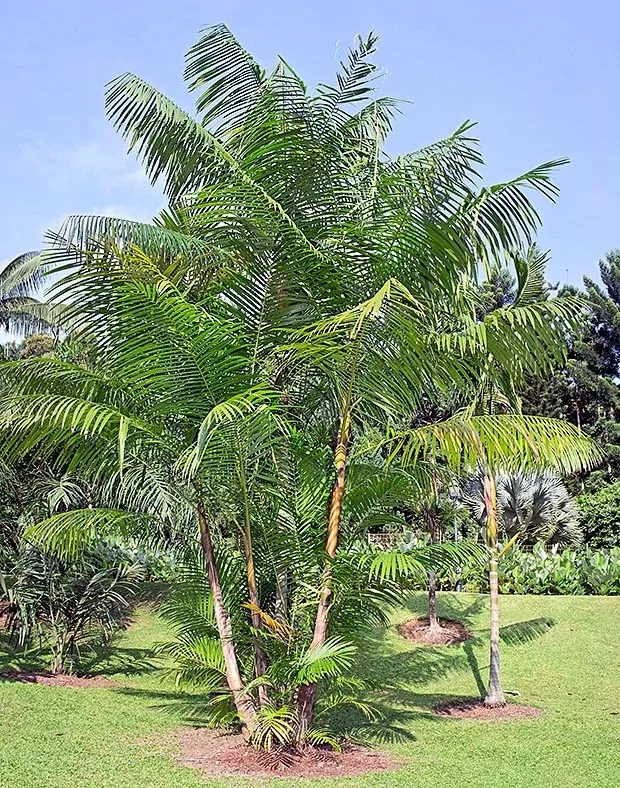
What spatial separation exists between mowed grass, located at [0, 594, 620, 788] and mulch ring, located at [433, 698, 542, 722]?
0.56 ft

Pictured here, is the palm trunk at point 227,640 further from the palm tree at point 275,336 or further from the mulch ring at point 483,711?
the mulch ring at point 483,711

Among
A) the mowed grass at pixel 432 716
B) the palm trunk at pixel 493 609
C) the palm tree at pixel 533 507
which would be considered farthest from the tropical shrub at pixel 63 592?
the palm tree at pixel 533 507

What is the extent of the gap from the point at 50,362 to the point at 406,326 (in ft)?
8.43

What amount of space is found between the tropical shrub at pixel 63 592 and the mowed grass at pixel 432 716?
2.54 feet

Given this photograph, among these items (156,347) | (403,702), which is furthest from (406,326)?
(403,702)

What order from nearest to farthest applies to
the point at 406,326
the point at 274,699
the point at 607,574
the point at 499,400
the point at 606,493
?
the point at 406,326 → the point at 274,699 → the point at 499,400 → the point at 607,574 → the point at 606,493

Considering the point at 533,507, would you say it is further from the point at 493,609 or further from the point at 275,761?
the point at 275,761

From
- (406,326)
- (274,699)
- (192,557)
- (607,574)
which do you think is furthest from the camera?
(607,574)

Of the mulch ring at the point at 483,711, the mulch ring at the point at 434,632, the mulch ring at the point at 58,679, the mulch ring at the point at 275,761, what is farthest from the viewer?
the mulch ring at the point at 434,632

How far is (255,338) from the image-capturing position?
6461 millimetres

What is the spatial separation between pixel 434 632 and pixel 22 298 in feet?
44.7

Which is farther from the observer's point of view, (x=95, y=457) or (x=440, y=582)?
(x=440, y=582)

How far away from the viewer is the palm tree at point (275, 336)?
5824 millimetres

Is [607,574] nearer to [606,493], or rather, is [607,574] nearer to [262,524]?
[606,493]
